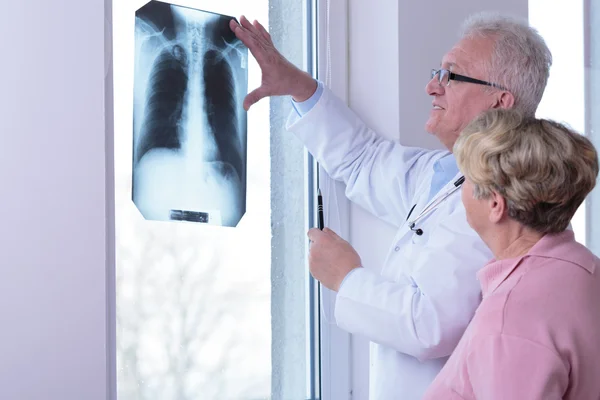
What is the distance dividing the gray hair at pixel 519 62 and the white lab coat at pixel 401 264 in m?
0.23

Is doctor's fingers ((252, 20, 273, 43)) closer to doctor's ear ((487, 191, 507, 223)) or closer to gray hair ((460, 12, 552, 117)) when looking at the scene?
gray hair ((460, 12, 552, 117))

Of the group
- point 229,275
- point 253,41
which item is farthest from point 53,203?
point 253,41

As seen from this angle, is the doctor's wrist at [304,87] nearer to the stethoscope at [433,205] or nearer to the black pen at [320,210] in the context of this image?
the black pen at [320,210]

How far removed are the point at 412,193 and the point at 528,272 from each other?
0.69m

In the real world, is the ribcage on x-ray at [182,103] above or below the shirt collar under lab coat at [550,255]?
above

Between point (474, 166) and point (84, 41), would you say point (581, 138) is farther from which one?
point (84, 41)

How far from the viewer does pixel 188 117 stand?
184 centimetres

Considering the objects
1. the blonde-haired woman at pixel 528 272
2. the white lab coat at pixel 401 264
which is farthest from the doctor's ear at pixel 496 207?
the white lab coat at pixel 401 264

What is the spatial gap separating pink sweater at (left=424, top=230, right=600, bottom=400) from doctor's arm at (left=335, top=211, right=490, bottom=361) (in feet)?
0.83

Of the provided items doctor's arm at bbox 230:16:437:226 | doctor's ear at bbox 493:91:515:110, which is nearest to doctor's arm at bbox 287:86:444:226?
doctor's arm at bbox 230:16:437:226

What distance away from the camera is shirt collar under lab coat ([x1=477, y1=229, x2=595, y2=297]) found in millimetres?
1372

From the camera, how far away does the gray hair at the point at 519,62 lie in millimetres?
1851

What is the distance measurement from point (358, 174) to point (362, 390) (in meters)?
0.55

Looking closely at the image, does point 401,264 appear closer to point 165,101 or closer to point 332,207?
point 332,207
